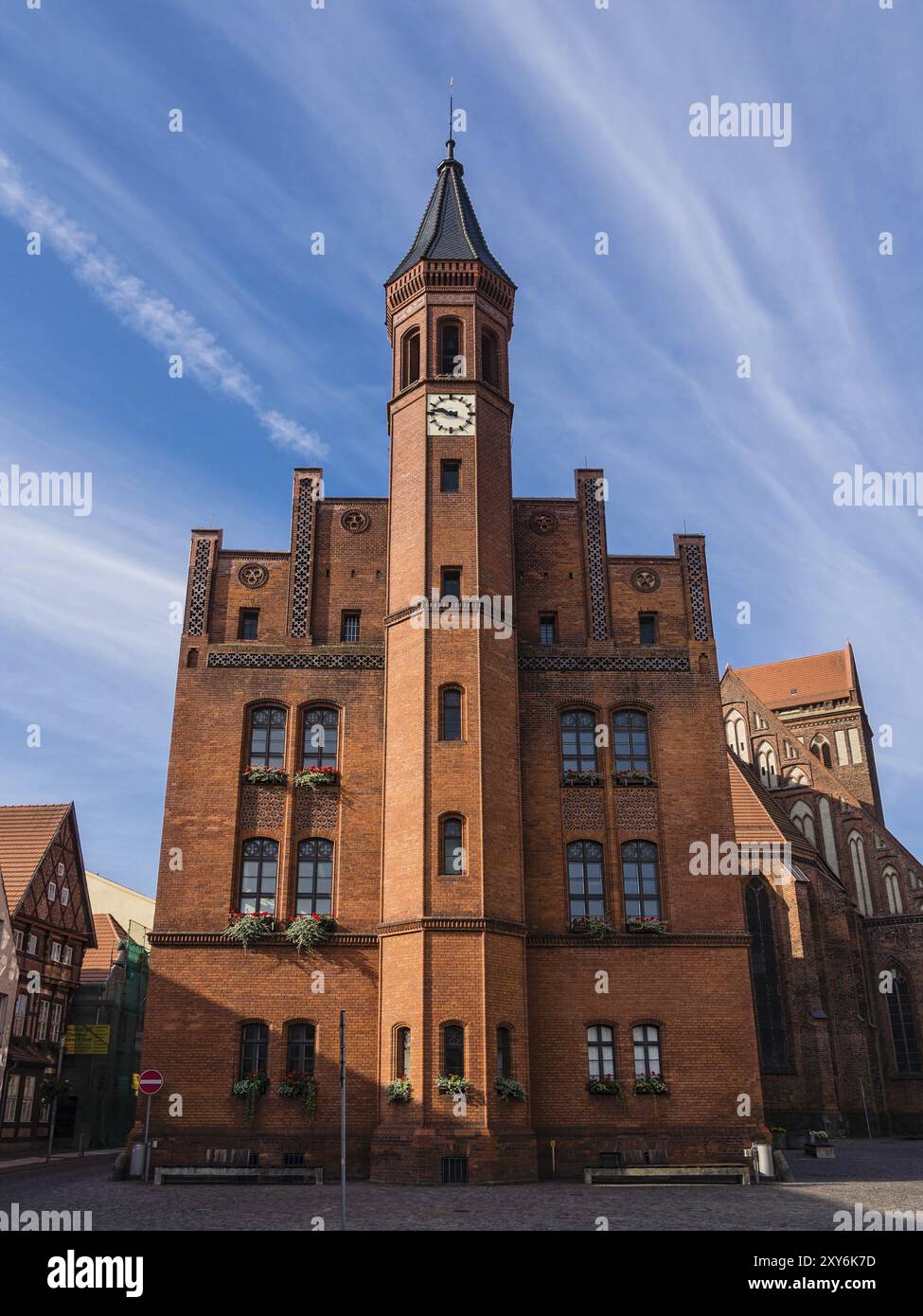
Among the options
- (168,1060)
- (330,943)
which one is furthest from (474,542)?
(168,1060)

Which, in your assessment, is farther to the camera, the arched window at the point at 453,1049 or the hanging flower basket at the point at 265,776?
the hanging flower basket at the point at 265,776

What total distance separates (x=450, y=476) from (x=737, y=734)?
3672cm

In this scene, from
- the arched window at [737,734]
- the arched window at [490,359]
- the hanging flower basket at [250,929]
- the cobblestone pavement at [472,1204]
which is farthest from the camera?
the arched window at [737,734]

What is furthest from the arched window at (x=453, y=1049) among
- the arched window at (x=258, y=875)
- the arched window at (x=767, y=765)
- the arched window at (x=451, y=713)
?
the arched window at (x=767, y=765)

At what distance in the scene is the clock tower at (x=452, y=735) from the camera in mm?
24656

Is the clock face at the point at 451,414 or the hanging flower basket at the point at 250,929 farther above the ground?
the clock face at the point at 451,414

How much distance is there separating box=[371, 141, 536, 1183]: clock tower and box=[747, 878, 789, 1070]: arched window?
2283 cm

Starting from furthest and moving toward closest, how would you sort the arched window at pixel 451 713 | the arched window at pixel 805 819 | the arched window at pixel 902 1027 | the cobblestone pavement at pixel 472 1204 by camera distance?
the arched window at pixel 805 819 → the arched window at pixel 902 1027 → the arched window at pixel 451 713 → the cobblestone pavement at pixel 472 1204

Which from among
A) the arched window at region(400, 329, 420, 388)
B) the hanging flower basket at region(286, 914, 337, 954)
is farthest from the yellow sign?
the arched window at region(400, 329, 420, 388)

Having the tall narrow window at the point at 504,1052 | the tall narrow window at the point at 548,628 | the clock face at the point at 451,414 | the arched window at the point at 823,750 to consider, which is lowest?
the tall narrow window at the point at 504,1052

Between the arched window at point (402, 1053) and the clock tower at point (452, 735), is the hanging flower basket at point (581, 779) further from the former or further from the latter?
the arched window at point (402, 1053)

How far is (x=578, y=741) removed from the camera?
1187 inches

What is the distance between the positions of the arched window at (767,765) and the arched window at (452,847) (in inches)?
1481

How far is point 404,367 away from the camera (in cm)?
3278
